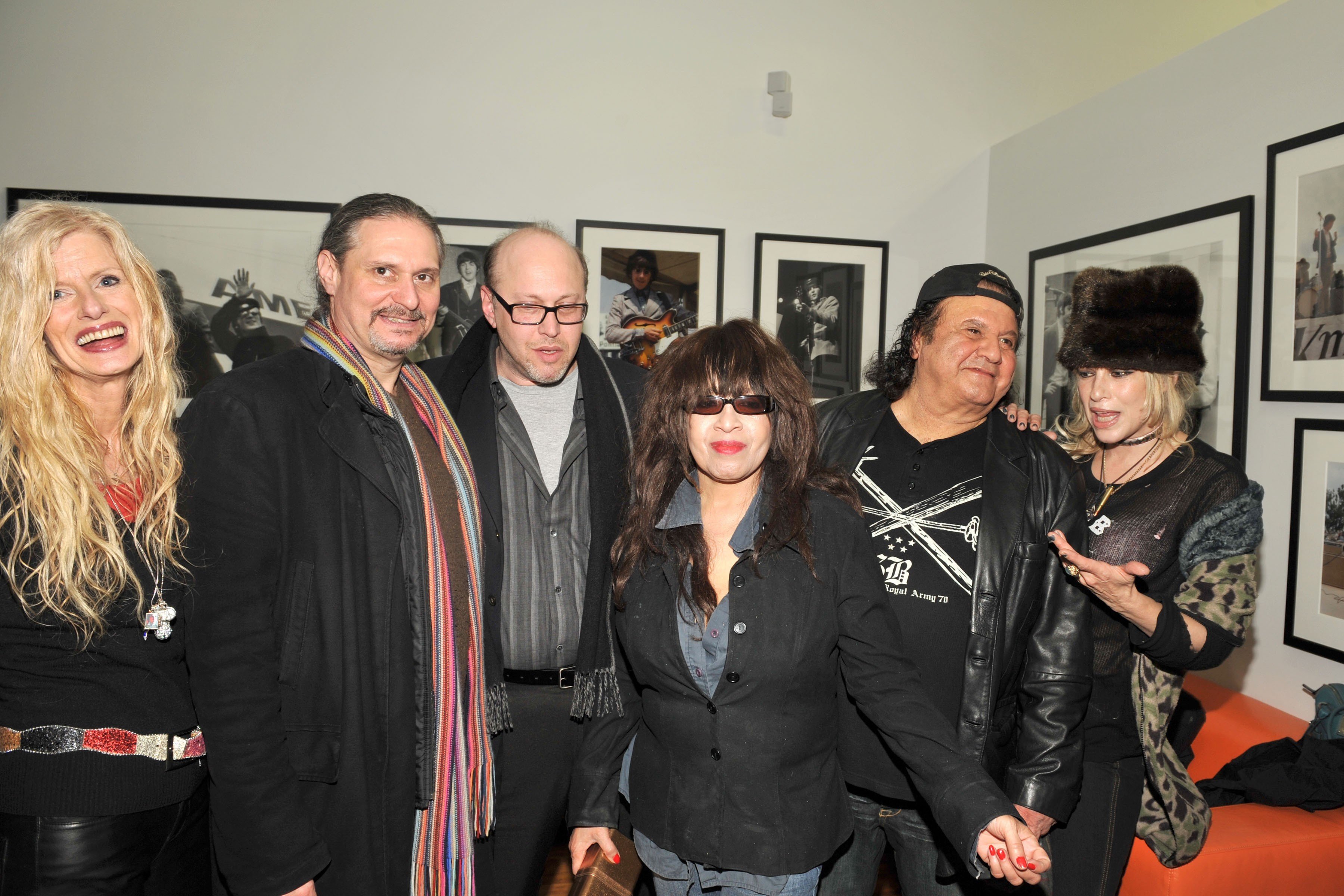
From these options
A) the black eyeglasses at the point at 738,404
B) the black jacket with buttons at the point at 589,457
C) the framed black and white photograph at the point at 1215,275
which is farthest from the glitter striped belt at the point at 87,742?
the framed black and white photograph at the point at 1215,275

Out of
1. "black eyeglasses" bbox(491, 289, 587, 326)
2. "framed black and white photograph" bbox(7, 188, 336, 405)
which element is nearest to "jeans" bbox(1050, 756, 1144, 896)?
"black eyeglasses" bbox(491, 289, 587, 326)

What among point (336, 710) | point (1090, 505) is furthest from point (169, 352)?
point (1090, 505)

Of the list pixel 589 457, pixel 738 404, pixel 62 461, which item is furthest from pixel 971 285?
pixel 62 461

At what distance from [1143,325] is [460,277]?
121 inches

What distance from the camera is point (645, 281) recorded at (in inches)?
174

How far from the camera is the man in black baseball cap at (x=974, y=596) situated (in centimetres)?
192

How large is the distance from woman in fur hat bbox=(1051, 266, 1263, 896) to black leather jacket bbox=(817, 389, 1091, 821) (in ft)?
0.31

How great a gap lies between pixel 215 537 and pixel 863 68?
4258 millimetres

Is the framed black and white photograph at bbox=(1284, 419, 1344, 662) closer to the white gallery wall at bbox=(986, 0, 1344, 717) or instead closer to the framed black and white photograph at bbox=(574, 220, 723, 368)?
the white gallery wall at bbox=(986, 0, 1344, 717)

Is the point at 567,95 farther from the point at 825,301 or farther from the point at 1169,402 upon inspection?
the point at 1169,402

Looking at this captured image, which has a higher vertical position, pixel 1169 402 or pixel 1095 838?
pixel 1169 402

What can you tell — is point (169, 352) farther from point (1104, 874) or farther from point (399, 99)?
point (399, 99)

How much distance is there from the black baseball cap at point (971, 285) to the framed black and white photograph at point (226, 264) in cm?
302

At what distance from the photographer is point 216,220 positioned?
13.2 ft
